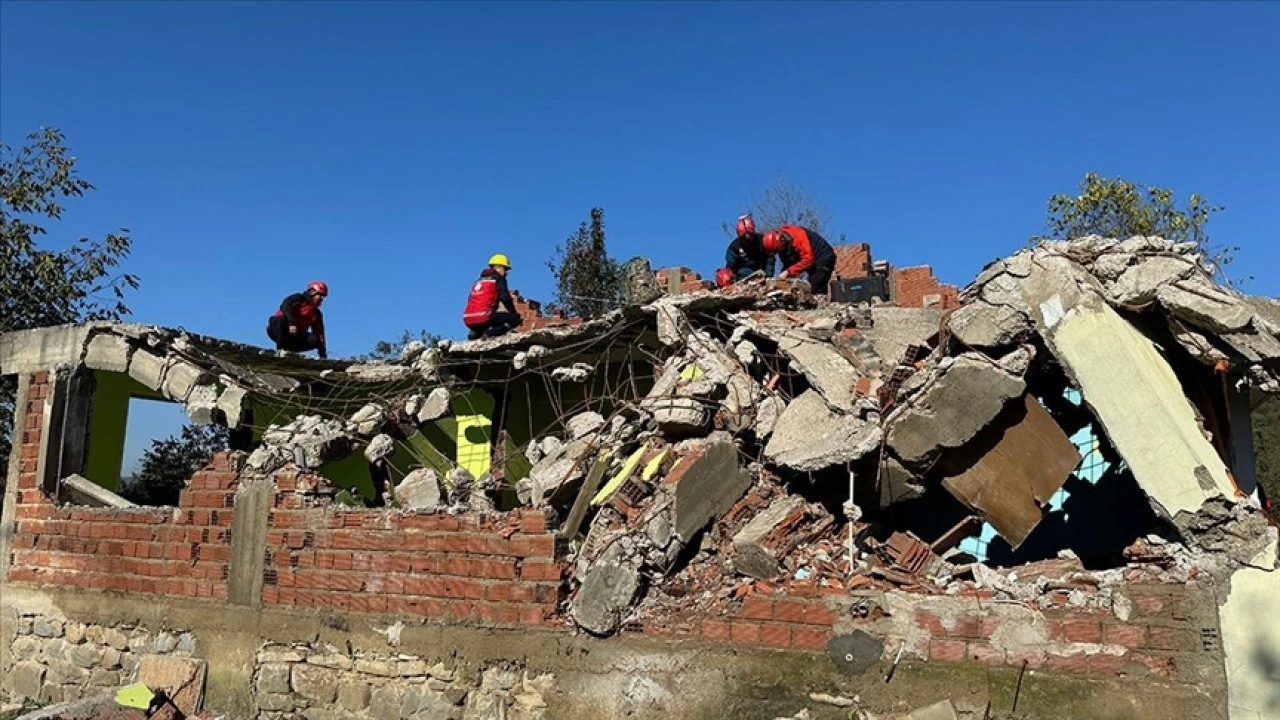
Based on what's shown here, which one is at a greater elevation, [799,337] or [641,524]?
[799,337]

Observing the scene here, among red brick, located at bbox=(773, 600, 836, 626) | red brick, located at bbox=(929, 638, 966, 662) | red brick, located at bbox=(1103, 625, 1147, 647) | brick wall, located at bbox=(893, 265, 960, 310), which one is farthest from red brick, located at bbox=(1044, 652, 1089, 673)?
brick wall, located at bbox=(893, 265, 960, 310)

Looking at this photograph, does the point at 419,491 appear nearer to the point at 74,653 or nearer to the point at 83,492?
the point at 74,653

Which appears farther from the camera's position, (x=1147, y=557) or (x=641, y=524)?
(x=641, y=524)

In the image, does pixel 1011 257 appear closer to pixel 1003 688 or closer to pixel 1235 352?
pixel 1235 352

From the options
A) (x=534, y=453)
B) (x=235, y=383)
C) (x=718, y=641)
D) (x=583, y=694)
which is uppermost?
(x=235, y=383)

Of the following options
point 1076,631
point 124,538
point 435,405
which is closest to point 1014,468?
point 1076,631

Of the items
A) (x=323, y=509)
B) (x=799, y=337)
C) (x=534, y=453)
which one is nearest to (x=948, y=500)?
(x=799, y=337)

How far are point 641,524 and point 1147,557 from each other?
7.54 feet

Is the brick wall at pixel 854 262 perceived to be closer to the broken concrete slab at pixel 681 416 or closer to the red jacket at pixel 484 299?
the red jacket at pixel 484 299

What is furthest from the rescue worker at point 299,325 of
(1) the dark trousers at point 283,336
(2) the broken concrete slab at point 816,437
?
(2) the broken concrete slab at point 816,437

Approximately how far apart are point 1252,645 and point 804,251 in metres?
5.17

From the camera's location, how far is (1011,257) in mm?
4582

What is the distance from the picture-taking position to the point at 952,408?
444 centimetres

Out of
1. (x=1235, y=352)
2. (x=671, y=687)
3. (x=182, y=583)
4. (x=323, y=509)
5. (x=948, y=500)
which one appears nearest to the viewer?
(x=1235, y=352)
